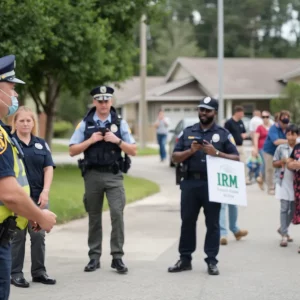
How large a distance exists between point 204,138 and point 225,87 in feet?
129

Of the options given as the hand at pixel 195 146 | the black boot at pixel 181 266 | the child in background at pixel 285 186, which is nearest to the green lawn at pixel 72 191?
the child in background at pixel 285 186

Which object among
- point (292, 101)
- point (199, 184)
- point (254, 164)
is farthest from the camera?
point (292, 101)

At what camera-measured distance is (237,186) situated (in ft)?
30.6

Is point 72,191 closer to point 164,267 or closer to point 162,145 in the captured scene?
point 164,267

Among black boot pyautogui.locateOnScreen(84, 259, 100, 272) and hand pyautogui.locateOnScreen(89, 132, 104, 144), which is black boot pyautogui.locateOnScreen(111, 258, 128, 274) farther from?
hand pyautogui.locateOnScreen(89, 132, 104, 144)

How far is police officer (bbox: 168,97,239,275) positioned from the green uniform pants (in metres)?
0.67

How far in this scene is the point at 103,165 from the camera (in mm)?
8914

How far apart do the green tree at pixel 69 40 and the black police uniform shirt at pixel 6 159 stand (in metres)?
10.4

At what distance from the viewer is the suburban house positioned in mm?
48344

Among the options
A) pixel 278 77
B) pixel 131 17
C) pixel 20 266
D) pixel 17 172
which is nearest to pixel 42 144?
pixel 20 266

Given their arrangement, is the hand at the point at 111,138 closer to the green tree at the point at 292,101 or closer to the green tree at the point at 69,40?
the green tree at the point at 69,40

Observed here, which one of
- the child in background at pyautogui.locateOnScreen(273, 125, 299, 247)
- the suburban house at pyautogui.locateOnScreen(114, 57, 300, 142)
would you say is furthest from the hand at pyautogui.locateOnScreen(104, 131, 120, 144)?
the suburban house at pyautogui.locateOnScreen(114, 57, 300, 142)

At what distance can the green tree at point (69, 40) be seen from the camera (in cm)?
1554

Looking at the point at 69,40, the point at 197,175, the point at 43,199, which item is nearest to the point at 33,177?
the point at 43,199
